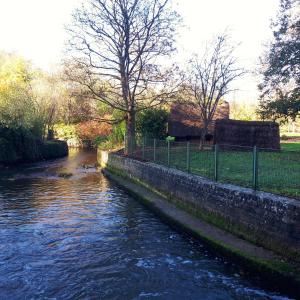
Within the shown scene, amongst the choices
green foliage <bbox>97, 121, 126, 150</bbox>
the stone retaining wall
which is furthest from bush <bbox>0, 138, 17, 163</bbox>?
the stone retaining wall

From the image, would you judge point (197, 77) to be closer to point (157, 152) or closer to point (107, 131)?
point (157, 152)

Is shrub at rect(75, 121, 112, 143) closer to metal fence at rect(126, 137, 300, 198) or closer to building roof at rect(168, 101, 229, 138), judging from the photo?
building roof at rect(168, 101, 229, 138)

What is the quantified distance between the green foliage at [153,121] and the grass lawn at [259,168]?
13.9 m

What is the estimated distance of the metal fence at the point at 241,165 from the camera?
30.3ft

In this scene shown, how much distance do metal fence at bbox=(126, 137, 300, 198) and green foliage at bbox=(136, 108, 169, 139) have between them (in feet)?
35.6

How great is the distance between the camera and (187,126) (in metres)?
31.3

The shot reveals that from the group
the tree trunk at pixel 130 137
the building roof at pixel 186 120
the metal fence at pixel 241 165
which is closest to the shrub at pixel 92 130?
the building roof at pixel 186 120

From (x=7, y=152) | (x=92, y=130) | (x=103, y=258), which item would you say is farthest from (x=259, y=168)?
(x=92, y=130)

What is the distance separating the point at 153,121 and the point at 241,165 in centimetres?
1748

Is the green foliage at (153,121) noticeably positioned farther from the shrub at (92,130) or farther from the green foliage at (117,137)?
the shrub at (92,130)

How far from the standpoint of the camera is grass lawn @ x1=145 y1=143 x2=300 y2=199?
360 inches

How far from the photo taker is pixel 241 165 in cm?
1364

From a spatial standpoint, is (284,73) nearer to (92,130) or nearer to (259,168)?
(259,168)

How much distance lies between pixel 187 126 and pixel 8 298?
25431mm
